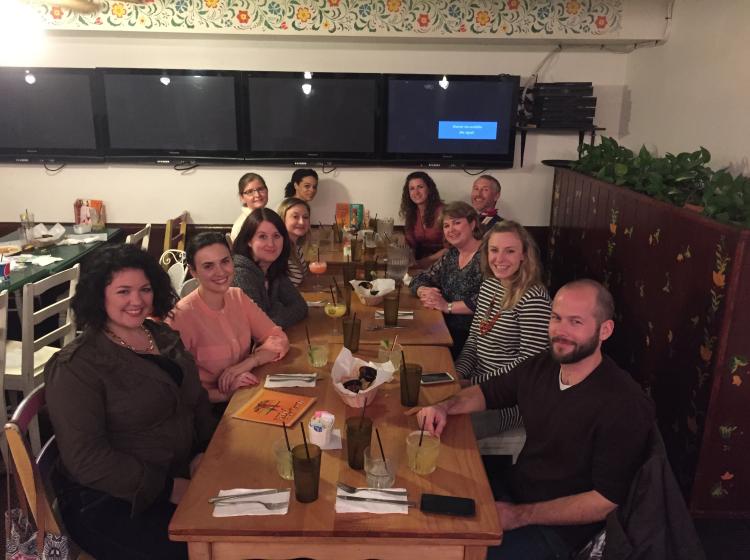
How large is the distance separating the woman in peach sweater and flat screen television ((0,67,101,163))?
3.17m

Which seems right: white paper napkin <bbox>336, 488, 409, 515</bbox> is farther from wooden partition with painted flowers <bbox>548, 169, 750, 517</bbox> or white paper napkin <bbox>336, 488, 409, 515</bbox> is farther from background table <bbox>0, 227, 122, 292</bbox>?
background table <bbox>0, 227, 122, 292</bbox>

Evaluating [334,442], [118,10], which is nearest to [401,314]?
[334,442]

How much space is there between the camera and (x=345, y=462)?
5.25 feet

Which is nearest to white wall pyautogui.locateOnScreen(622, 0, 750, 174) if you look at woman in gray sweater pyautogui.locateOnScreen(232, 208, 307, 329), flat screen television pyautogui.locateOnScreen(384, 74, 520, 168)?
flat screen television pyautogui.locateOnScreen(384, 74, 520, 168)

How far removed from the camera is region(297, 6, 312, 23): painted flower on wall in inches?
181

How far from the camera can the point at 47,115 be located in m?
4.84

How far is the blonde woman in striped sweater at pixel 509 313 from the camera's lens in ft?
7.89

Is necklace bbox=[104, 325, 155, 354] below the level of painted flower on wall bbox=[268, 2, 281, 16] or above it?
Result: below

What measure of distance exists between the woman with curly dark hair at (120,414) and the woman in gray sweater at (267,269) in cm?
73

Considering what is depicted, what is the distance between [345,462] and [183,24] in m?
4.13

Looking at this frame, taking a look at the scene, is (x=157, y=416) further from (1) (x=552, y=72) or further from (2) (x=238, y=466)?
(1) (x=552, y=72)

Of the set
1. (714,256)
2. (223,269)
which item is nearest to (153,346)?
(223,269)

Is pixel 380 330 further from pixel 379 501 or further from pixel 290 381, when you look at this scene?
pixel 379 501

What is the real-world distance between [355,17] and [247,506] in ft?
13.5
